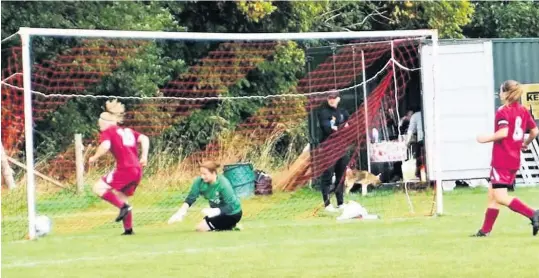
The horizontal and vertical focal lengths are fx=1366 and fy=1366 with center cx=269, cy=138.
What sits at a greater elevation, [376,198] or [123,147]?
[123,147]

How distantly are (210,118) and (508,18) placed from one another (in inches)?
599

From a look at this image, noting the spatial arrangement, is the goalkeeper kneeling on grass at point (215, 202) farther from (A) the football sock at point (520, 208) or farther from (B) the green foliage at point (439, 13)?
(B) the green foliage at point (439, 13)

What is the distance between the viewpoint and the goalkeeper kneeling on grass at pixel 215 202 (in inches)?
672

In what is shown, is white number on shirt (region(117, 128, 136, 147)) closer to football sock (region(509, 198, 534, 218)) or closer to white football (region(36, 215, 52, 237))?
white football (region(36, 215, 52, 237))

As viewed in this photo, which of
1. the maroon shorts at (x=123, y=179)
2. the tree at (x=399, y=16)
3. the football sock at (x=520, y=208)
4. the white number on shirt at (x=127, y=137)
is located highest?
the tree at (x=399, y=16)

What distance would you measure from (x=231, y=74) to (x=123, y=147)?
14184 mm

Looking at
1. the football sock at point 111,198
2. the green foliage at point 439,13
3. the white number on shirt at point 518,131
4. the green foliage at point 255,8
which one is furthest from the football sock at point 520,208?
the green foliage at point 439,13

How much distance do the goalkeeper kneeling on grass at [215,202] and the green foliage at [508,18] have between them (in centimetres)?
2478

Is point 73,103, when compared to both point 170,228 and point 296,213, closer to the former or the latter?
point 296,213

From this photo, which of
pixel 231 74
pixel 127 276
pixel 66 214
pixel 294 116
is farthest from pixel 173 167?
pixel 127 276

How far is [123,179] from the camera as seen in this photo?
17.3m

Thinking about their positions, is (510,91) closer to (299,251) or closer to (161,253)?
(299,251)

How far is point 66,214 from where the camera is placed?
21469 mm

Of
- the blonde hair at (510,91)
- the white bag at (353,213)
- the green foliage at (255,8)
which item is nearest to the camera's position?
the blonde hair at (510,91)
